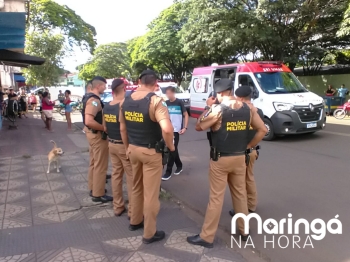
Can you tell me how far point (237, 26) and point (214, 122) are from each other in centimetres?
1372

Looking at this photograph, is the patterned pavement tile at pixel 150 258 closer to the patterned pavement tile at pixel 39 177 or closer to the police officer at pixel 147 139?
the police officer at pixel 147 139

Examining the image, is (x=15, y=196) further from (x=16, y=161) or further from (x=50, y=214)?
(x=16, y=161)

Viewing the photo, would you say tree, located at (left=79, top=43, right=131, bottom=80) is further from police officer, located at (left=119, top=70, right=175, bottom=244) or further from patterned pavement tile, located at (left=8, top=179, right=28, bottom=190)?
police officer, located at (left=119, top=70, right=175, bottom=244)

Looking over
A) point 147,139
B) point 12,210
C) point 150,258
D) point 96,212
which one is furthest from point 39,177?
point 150,258

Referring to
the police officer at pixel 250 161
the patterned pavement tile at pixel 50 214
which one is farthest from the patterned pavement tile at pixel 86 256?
the police officer at pixel 250 161

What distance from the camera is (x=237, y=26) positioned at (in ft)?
52.1

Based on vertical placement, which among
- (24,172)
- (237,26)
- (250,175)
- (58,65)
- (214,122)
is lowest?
(24,172)

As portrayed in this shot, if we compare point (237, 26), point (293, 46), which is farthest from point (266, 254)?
point (293, 46)

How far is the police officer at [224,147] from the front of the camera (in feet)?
11.1

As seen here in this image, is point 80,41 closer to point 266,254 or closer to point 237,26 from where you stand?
point 237,26

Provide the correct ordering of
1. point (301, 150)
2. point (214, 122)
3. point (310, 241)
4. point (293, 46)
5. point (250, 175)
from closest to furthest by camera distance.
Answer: point (214, 122), point (310, 241), point (250, 175), point (301, 150), point (293, 46)

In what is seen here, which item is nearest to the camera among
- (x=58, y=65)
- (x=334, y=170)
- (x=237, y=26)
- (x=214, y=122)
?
(x=214, y=122)

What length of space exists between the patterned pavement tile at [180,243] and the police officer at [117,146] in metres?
0.71
